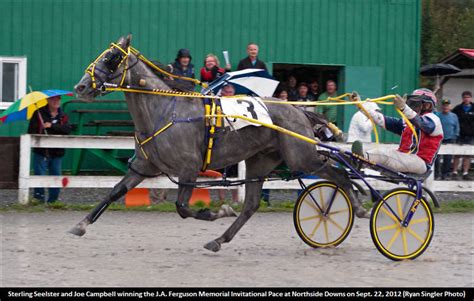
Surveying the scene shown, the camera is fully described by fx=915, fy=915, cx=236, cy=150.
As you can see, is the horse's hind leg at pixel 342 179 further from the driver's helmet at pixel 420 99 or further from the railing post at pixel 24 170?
the railing post at pixel 24 170

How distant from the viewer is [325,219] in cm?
980

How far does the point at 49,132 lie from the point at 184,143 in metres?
4.97

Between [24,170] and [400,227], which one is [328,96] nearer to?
[24,170]

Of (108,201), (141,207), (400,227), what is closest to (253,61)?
(141,207)

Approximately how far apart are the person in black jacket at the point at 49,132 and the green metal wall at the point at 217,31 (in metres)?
2.87

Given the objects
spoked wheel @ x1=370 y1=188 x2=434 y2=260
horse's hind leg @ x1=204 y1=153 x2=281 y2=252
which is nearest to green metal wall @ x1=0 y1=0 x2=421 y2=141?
horse's hind leg @ x1=204 y1=153 x2=281 y2=252

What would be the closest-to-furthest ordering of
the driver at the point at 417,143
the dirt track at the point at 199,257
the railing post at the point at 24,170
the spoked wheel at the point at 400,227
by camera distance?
the dirt track at the point at 199,257 → the spoked wheel at the point at 400,227 → the driver at the point at 417,143 → the railing post at the point at 24,170

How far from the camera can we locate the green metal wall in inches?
645

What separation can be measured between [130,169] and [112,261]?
112 cm

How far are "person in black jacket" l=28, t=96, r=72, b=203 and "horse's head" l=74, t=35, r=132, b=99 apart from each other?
444 cm

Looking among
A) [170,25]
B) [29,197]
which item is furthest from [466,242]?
[170,25]

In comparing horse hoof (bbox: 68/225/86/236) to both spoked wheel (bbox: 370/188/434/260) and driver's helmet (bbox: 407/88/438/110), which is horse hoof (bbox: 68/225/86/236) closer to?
spoked wheel (bbox: 370/188/434/260)

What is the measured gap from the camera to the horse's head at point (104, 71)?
29.7 feet

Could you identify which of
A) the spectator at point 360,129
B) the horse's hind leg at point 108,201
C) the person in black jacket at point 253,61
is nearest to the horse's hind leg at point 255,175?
the horse's hind leg at point 108,201
